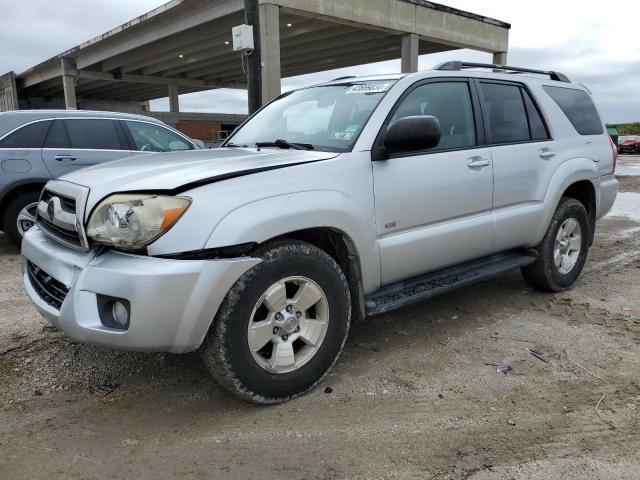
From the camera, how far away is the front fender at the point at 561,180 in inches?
167

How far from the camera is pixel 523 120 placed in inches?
165

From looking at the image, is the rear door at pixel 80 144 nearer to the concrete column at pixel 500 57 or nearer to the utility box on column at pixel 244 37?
the utility box on column at pixel 244 37

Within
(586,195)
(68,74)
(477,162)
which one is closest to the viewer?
(477,162)

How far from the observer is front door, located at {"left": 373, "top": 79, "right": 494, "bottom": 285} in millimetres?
3137

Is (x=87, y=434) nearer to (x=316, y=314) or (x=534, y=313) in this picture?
(x=316, y=314)

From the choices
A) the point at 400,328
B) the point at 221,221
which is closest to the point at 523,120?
the point at 400,328

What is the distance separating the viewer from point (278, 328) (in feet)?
8.91

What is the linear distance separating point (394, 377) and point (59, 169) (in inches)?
199

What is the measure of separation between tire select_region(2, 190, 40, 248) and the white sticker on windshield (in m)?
4.46

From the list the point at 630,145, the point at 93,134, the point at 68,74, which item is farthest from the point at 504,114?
the point at 630,145

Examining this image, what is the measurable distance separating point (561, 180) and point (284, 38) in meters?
17.5

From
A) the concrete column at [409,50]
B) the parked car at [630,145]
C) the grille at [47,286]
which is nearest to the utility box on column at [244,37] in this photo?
the grille at [47,286]

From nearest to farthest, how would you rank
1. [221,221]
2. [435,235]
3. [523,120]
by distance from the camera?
[221,221] < [435,235] < [523,120]

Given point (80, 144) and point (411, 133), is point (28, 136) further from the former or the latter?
point (411, 133)
